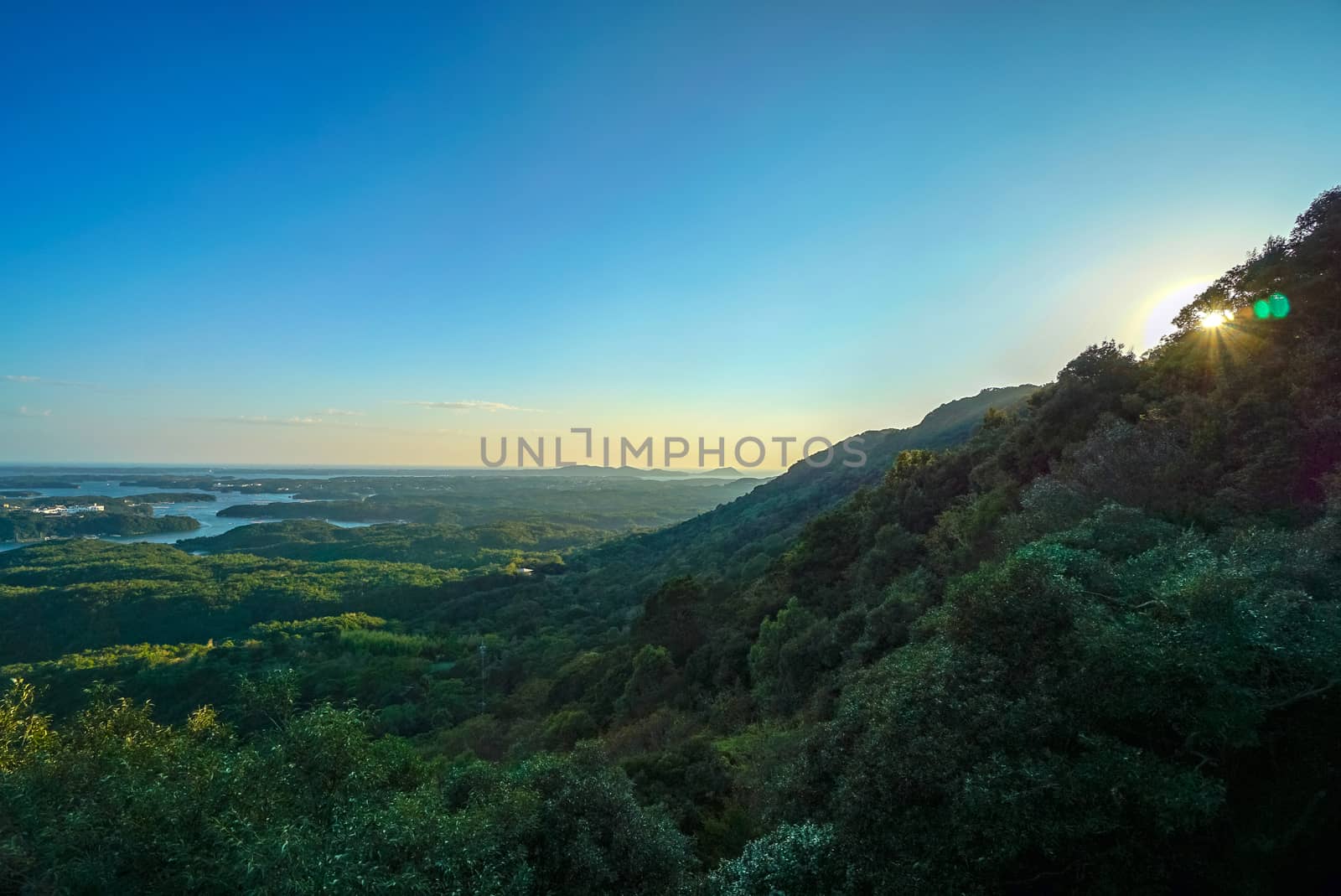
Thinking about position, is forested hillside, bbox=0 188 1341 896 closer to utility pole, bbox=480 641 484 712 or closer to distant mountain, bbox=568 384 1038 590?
utility pole, bbox=480 641 484 712

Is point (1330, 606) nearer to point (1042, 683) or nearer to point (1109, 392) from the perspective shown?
point (1042, 683)

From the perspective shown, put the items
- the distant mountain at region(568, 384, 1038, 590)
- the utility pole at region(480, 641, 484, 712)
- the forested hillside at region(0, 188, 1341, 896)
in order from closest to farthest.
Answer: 1. the forested hillside at region(0, 188, 1341, 896)
2. the utility pole at region(480, 641, 484, 712)
3. the distant mountain at region(568, 384, 1038, 590)

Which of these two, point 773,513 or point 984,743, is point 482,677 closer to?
point 773,513

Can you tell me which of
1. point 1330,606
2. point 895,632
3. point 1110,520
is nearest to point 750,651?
point 895,632

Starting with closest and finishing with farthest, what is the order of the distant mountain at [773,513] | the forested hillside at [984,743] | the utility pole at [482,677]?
the forested hillside at [984,743] < the utility pole at [482,677] < the distant mountain at [773,513]

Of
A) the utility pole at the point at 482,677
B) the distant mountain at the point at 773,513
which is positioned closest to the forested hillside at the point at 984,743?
the utility pole at the point at 482,677

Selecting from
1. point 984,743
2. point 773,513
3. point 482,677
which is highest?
point 984,743

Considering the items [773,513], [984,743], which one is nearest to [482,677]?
[773,513]

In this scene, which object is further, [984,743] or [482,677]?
[482,677]

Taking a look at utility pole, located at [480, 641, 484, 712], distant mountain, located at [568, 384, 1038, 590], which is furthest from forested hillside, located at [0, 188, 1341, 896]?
distant mountain, located at [568, 384, 1038, 590]

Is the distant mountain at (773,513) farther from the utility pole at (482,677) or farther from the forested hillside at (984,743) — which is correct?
the forested hillside at (984,743)

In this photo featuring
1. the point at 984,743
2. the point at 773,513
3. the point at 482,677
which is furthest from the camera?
the point at 773,513
